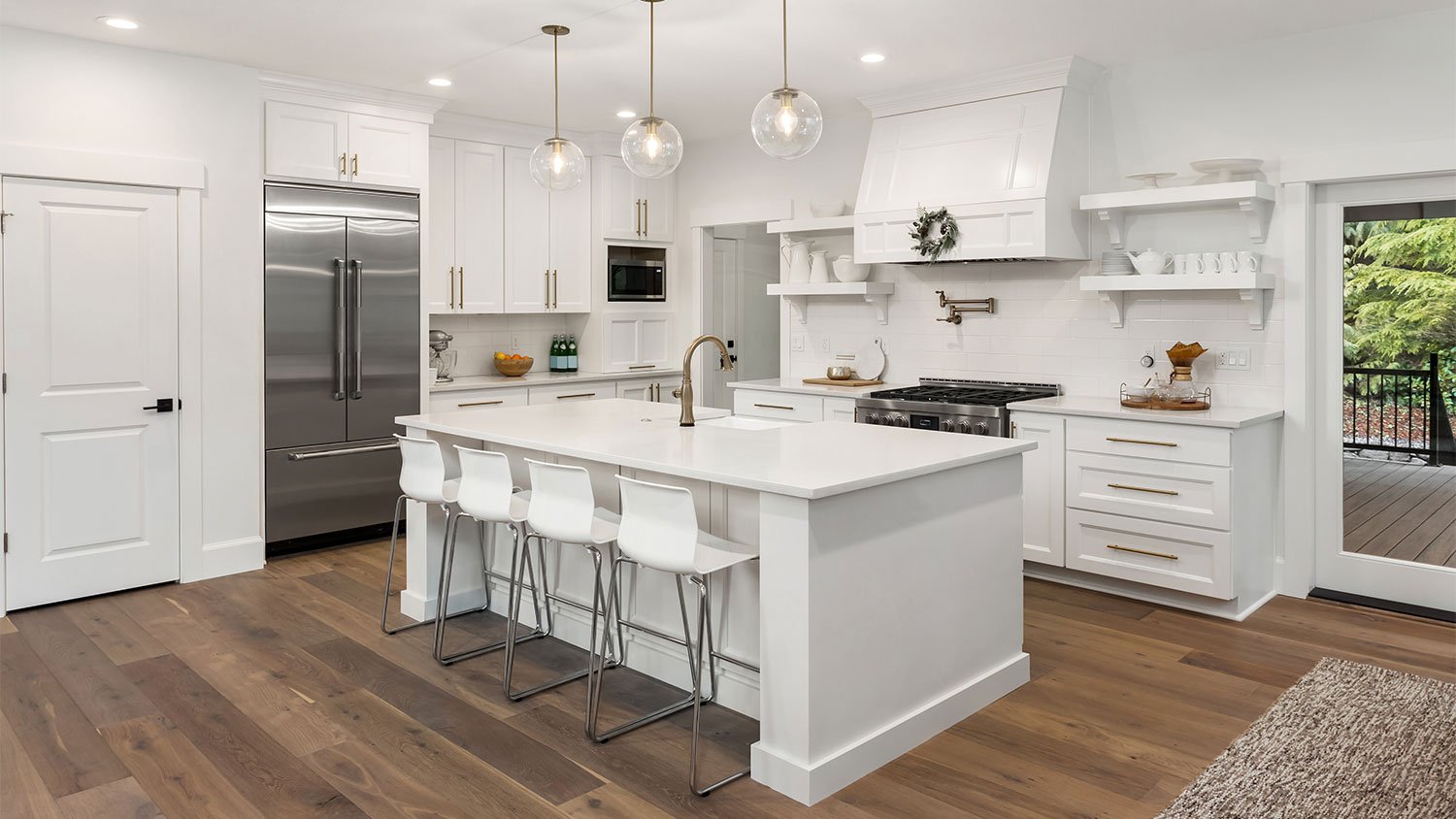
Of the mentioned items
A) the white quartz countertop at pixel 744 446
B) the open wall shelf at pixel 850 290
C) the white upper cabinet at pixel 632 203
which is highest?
the white upper cabinet at pixel 632 203

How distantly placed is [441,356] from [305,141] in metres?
1.64

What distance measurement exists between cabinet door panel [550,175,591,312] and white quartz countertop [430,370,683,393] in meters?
0.48

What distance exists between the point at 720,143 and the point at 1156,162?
3.12 m

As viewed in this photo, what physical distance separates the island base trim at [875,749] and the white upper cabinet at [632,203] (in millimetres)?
4566

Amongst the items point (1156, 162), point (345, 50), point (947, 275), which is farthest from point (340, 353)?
point (1156, 162)

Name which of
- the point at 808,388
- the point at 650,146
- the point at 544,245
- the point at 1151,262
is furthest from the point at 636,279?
the point at 1151,262

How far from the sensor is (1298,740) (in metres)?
3.07

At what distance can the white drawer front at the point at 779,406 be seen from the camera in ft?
19.0

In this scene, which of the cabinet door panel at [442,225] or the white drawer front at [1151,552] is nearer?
the white drawer front at [1151,552]

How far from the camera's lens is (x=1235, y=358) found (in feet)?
15.5

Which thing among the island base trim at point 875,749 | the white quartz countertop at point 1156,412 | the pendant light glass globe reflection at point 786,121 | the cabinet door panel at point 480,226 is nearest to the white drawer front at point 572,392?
the cabinet door panel at point 480,226

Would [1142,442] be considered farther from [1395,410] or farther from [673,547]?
[673,547]

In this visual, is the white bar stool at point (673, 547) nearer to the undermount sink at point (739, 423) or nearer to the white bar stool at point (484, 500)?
the white bar stool at point (484, 500)

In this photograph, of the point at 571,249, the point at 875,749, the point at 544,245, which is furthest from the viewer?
the point at 571,249
